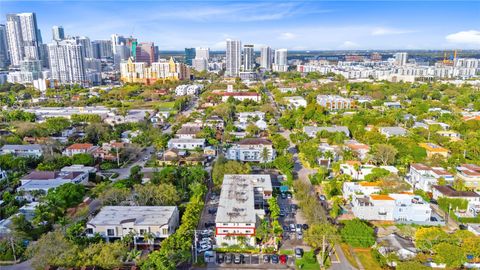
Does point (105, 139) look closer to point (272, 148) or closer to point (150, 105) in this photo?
point (272, 148)

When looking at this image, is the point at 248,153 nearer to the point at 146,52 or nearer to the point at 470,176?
the point at 470,176

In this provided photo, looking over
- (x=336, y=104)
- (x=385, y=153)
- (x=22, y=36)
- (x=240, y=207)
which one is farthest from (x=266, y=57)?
(x=240, y=207)

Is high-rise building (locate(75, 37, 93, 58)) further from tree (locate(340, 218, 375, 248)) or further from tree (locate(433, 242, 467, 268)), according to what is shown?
tree (locate(433, 242, 467, 268))

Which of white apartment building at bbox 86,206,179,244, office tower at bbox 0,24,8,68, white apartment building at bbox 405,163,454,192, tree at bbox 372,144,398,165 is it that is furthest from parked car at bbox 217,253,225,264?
office tower at bbox 0,24,8,68

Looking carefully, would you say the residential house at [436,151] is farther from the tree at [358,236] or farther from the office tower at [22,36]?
the office tower at [22,36]

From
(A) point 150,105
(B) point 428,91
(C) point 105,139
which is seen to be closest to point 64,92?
(A) point 150,105

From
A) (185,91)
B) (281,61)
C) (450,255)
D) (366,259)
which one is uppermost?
(281,61)
